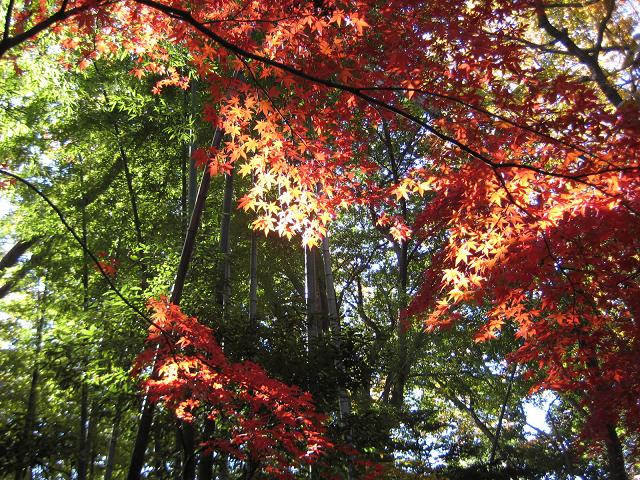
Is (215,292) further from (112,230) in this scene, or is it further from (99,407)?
(112,230)

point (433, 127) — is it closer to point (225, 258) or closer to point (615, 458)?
point (225, 258)

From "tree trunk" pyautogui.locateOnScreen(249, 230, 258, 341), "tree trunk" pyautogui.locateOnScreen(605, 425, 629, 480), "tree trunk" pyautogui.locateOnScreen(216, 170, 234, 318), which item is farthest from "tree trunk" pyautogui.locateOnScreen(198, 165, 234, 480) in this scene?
"tree trunk" pyautogui.locateOnScreen(605, 425, 629, 480)

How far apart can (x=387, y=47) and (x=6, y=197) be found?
8064 millimetres

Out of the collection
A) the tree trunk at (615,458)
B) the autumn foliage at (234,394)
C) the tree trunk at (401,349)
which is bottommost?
the tree trunk at (615,458)

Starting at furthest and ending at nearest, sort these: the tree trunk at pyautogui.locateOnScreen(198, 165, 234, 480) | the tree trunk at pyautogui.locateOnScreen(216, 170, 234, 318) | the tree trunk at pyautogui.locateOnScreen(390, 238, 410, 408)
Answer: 1. the tree trunk at pyautogui.locateOnScreen(390, 238, 410, 408)
2. the tree trunk at pyautogui.locateOnScreen(216, 170, 234, 318)
3. the tree trunk at pyautogui.locateOnScreen(198, 165, 234, 480)

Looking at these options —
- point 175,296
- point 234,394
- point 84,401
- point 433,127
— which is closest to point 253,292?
point 84,401

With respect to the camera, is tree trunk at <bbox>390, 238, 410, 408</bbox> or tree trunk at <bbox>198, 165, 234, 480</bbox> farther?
tree trunk at <bbox>390, 238, 410, 408</bbox>

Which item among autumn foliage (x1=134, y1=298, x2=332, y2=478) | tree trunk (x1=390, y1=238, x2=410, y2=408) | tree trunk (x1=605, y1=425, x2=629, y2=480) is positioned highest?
tree trunk (x1=390, y1=238, x2=410, y2=408)

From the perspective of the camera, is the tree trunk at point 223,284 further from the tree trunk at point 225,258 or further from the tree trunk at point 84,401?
the tree trunk at point 84,401

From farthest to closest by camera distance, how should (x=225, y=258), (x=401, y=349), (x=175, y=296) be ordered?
(x=401, y=349)
(x=225, y=258)
(x=175, y=296)

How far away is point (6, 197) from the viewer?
27.4ft

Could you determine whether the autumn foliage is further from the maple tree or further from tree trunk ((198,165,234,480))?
tree trunk ((198,165,234,480))

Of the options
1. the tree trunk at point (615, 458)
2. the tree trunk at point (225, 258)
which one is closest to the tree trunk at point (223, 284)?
the tree trunk at point (225, 258)

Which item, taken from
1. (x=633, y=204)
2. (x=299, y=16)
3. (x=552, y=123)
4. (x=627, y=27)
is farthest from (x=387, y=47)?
(x=627, y=27)
